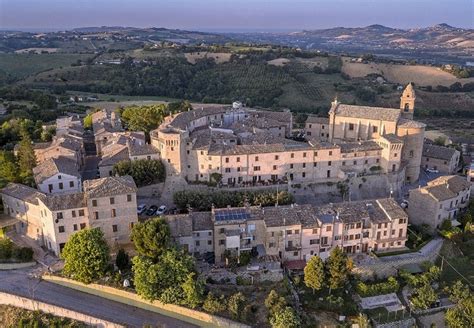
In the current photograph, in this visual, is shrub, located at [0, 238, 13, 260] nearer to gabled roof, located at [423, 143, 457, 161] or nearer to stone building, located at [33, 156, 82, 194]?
stone building, located at [33, 156, 82, 194]

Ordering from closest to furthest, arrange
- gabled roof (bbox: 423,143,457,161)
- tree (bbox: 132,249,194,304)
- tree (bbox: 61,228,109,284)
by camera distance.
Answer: tree (bbox: 132,249,194,304) → tree (bbox: 61,228,109,284) → gabled roof (bbox: 423,143,457,161)

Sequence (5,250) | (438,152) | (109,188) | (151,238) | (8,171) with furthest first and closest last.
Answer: (438,152), (8,171), (109,188), (5,250), (151,238)

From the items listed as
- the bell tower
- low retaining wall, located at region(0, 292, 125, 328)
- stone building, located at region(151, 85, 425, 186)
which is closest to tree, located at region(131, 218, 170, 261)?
low retaining wall, located at region(0, 292, 125, 328)

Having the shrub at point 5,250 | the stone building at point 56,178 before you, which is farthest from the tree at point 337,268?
the shrub at point 5,250

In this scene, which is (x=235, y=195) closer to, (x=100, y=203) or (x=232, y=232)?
(x=232, y=232)

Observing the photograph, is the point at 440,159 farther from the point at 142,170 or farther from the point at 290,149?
the point at 142,170

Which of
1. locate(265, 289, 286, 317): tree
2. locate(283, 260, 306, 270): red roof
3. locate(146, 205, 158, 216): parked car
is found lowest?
locate(283, 260, 306, 270): red roof

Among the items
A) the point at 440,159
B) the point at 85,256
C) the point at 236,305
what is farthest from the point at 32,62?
the point at 236,305
